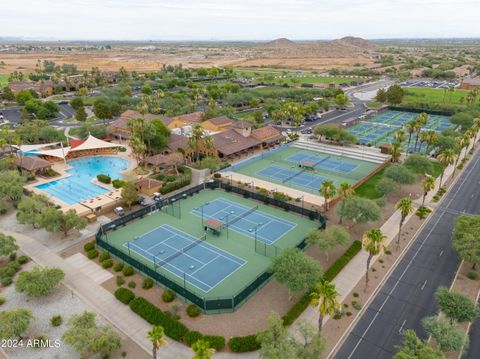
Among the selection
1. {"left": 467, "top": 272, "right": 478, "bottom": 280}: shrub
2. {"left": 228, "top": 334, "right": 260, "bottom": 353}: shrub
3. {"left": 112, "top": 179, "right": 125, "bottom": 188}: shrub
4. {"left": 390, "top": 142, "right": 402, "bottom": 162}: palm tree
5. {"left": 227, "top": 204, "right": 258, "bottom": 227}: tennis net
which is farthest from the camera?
{"left": 390, "top": 142, "right": 402, "bottom": 162}: palm tree

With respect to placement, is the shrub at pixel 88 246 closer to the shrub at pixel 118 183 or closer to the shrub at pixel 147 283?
the shrub at pixel 147 283

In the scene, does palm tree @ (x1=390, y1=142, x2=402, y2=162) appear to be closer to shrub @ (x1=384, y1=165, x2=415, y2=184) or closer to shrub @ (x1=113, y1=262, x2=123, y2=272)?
shrub @ (x1=384, y1=165, x2=415, y2=184)

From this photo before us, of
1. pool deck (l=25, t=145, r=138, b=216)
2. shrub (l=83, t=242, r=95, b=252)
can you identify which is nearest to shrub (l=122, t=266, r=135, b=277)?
shrub (l=83, t=242, r=95, b=252)

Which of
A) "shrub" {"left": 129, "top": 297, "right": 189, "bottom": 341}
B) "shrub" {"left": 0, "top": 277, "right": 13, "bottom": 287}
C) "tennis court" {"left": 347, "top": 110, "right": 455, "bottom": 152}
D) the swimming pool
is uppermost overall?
"shrub" {"left": 129, "top": 297, "right": 189, "bottom": 341}

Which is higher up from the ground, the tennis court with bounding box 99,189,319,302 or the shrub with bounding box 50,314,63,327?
the shrub with bounding box 50,314,63,327

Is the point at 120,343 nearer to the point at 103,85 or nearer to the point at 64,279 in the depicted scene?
the point at 64,279

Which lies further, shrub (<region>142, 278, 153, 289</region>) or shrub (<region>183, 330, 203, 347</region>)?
shrub (<region>142, 278, 153, 289</region>)

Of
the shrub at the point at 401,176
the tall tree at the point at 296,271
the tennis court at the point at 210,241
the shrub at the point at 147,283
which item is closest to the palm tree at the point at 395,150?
the shrub at the point at 401,176

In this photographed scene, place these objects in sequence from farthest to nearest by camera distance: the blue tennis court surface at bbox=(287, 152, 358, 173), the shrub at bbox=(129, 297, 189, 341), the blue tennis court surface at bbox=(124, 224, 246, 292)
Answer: the blue tennis court surface at bbox=(287, 152, 358, 173)
the blue tennis court surface at bbox=(124, 224, 246, 292)
the shrub at bbox=(129, 297, 189, 341)
